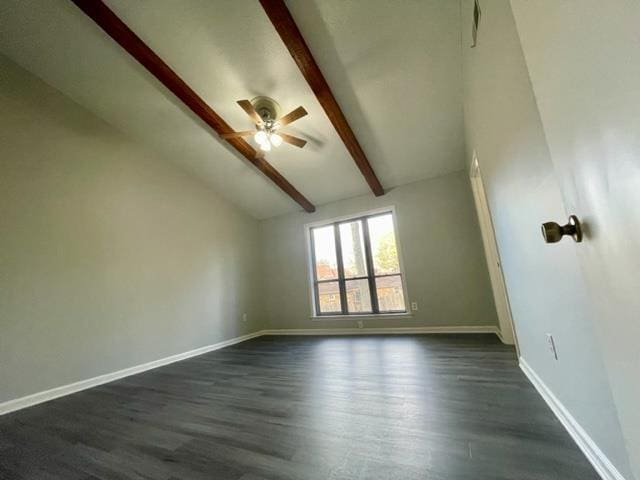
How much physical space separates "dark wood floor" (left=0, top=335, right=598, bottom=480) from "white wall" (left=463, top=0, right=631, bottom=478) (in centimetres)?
25

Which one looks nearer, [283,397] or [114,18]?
[283,397]

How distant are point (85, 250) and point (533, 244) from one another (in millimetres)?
3943

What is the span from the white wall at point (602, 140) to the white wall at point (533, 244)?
13 centimetres

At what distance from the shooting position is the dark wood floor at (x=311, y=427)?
114 cm

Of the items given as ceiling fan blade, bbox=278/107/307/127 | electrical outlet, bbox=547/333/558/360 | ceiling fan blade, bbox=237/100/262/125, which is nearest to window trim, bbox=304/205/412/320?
ceiling fan blade, bbox=278/107/307/127

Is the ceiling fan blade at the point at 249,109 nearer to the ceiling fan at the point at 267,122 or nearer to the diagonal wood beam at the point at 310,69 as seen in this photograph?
the ceiling fan at the point at 267,122

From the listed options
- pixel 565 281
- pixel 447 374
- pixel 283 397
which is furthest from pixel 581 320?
pixel 283 397

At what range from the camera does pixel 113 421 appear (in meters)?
1.77

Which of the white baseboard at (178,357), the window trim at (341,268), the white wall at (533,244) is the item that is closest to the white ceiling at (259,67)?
the white wall at (533,244)

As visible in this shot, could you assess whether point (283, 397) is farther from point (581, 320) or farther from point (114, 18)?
point (114, 18)

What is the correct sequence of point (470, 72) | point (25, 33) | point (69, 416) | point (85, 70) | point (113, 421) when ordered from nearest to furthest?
point (113, 421) < point (69, 416) < point (470, 72) < point (25, 33) < point (85, 70)

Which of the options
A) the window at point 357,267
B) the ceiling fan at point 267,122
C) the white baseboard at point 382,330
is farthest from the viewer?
the window at point 357,267

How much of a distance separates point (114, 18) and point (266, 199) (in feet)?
9.70

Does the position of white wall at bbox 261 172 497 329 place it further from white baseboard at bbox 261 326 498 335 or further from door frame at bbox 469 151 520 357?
door frame at bbox 469 151 520 357
